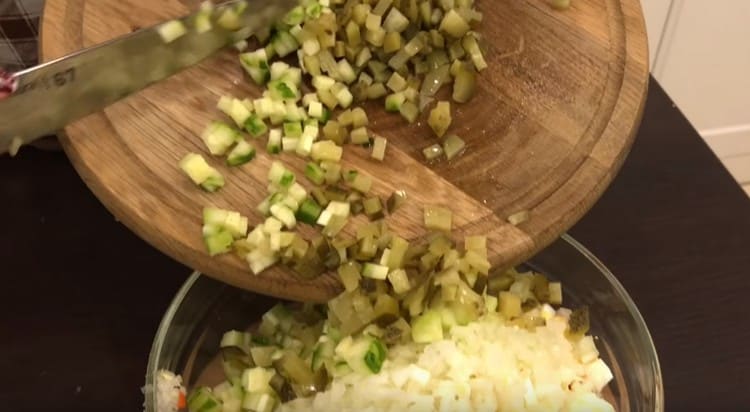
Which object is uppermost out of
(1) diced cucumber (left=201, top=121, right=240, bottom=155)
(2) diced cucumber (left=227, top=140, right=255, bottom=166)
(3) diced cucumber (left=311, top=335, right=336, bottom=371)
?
(1) diced cucumber (left=201, top=121, right=240, bottom=155)

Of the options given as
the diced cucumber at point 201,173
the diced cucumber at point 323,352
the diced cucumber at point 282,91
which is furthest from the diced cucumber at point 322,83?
the diced cucumber at point 323,352

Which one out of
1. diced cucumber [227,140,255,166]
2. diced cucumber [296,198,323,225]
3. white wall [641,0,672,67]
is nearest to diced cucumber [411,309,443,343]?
diced cucumber [296,198,323,225]

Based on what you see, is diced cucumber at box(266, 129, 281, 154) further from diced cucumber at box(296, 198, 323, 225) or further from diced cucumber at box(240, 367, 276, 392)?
diced cucumber at box(240, 367, 276, 392)

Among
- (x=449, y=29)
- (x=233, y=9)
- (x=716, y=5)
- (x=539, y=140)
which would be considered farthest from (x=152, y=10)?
(x=716, y=5)

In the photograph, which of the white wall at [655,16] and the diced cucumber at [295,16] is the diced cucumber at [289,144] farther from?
the white wall at [655,16]

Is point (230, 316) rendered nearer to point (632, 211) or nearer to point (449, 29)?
point (449, 29)

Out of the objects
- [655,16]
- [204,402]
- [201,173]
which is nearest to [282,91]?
[201,173]
